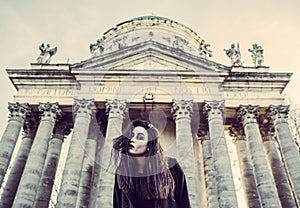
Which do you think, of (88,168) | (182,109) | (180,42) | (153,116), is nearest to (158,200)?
(182,109)

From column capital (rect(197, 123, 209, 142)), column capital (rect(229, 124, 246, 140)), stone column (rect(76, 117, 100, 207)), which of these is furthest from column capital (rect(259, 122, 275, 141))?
stone column (rect(76, 117, 100, 207))

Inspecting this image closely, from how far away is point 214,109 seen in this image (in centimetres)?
2247

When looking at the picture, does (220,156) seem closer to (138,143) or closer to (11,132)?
(11,132)

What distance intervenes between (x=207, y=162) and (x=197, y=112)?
3570mm

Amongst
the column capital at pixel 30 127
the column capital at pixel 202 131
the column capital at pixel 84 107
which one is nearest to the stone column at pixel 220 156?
the column capital at pixel 202 131

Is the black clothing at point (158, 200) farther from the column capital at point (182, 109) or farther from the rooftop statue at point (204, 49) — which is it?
the rooftop statue at point (204, 49)

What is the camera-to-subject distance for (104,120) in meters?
24.6

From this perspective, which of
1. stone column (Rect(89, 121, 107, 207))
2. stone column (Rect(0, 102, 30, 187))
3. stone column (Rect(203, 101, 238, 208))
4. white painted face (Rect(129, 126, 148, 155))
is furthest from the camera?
stone column (Rect(89, 121, 107, 207))

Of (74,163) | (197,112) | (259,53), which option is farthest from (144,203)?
(259,53)

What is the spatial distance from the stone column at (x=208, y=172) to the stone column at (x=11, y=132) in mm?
12593

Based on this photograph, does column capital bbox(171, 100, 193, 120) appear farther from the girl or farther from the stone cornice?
the girl

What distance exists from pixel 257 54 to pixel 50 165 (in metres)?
17.9

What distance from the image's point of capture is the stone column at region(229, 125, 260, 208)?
2219cm

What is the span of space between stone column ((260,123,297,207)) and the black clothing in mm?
20281
